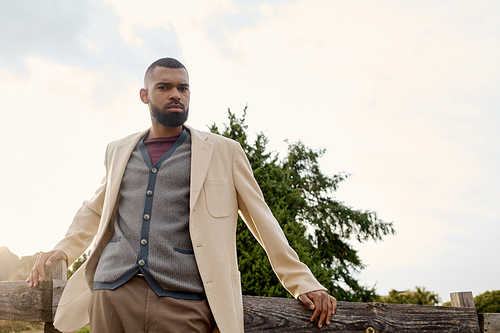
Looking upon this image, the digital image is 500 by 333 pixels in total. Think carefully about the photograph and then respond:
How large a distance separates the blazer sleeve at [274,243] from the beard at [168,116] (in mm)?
433

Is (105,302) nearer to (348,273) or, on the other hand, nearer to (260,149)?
(260,149)

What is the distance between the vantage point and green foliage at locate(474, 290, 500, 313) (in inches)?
360

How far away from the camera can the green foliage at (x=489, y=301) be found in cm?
913

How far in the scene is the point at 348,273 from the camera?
1229cm

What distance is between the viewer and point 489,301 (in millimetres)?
9305

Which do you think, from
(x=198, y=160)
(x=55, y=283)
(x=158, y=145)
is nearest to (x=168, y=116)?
(x=158, y=145)

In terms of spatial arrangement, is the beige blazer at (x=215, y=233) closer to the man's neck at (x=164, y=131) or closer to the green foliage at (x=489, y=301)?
the man's neck at (x=164, y=131)

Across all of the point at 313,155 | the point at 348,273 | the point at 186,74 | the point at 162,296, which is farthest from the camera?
the point at 313,155

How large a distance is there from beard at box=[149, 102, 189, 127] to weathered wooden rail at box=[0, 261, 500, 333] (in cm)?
110

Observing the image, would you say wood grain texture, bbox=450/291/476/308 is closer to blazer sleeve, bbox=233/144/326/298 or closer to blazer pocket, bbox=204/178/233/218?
blazer sleeve, bbox=233/144/326/298

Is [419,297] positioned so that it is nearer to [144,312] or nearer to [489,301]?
[489,301]

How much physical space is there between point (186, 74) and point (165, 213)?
88 cm

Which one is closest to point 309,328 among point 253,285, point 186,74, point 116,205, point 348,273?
point 116,205

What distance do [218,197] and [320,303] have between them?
80cm
